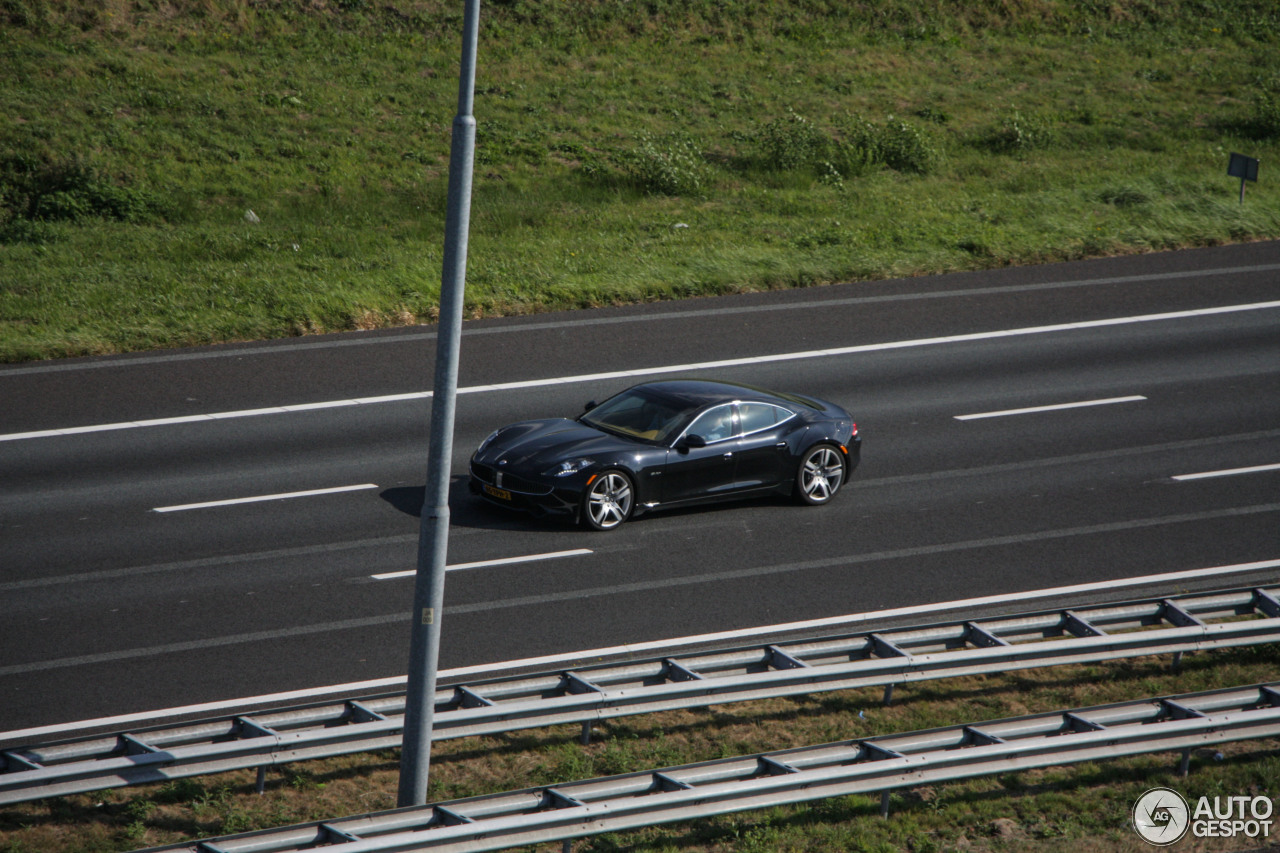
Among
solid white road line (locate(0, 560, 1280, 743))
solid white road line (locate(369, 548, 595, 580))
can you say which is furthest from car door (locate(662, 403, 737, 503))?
solid white road line (locate(0, 560, 1280, 743))

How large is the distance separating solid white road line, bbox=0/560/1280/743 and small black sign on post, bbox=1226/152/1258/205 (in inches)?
664

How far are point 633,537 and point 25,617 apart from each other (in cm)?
555

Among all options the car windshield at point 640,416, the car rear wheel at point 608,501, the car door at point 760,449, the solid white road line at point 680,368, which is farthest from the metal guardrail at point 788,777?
the solid white road line at point 680,368

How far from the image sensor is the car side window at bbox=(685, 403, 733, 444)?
46.4 ft

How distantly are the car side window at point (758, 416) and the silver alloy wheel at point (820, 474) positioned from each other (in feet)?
1.65

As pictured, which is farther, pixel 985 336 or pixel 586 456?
pixel 985 336

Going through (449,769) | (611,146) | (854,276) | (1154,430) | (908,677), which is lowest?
(449,769)

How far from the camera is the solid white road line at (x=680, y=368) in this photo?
16.5 metres

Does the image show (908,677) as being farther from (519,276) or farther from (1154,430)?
(519,276)

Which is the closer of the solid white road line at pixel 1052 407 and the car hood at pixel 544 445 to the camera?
the car hood at pixel 544 445

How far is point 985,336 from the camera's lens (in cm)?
2088

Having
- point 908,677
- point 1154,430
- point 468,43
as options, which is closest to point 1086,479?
point 1154,430

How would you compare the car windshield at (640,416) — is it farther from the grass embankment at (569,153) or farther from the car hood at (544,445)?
the grass embankment at (569,153)

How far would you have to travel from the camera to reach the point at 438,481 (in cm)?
812
